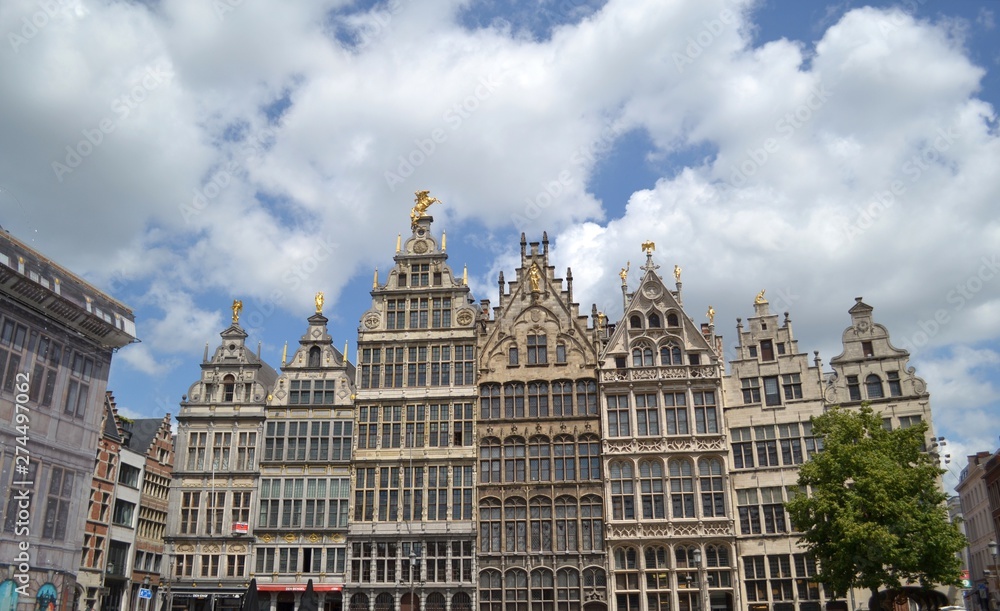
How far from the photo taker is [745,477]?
1697 inches

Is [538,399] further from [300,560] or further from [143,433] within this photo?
[143,433]

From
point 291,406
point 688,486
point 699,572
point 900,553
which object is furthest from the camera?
point 291,406

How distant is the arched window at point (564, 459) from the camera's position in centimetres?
4434

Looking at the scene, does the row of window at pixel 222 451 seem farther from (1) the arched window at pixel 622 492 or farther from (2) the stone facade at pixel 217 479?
(1) the arched window at pixel 622 492

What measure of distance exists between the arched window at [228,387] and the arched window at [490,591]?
671 inches

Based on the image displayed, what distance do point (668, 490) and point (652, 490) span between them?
802 millimetres

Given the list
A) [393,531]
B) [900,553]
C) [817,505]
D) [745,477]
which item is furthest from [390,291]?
[900,553]

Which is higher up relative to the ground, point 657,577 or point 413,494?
point 413,494

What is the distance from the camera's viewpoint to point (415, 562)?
43.7 metres

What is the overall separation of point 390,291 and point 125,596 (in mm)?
21457

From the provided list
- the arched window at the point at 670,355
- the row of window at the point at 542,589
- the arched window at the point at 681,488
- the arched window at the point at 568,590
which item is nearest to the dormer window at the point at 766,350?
the arched window at the point at 670,355

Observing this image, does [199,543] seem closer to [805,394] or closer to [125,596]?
[125,596]

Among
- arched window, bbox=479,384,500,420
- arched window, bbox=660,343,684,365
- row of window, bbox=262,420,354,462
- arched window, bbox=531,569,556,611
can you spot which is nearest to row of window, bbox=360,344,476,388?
arched window, bbox=479,384,500,420

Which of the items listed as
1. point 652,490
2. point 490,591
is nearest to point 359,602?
point 490,591
